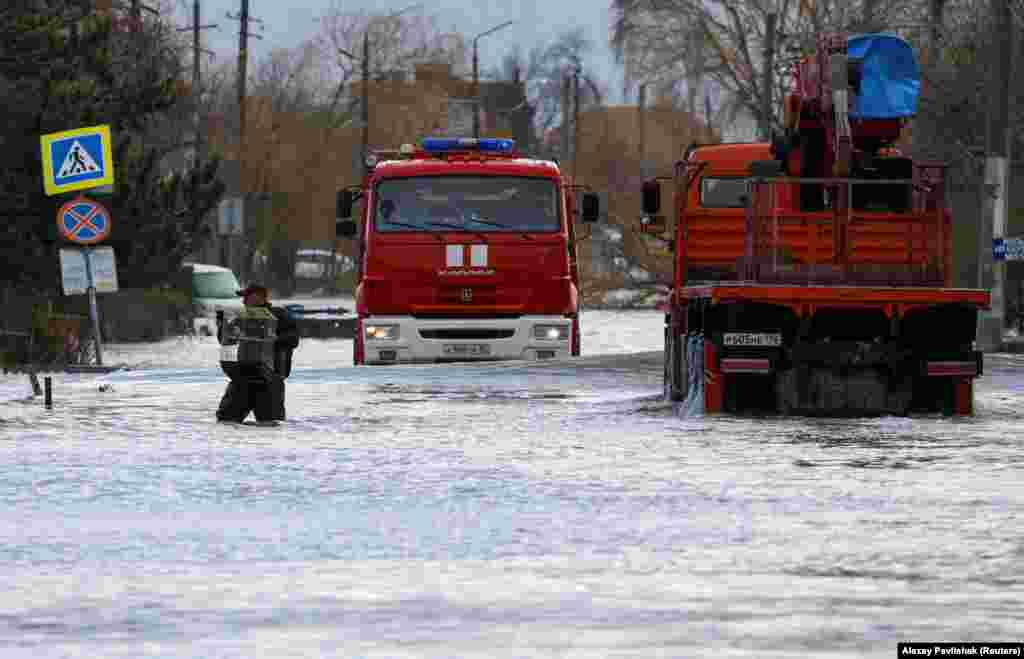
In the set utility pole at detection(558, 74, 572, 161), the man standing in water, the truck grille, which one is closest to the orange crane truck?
the truck grille

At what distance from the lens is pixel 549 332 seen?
94.2ft

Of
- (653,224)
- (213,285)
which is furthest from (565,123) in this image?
(653,224)

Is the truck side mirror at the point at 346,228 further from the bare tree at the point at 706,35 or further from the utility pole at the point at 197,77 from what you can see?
the bare tree at the point at 706,35

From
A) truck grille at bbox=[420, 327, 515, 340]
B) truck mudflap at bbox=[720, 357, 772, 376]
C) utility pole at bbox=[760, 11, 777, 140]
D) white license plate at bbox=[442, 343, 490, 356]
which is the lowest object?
white license plate at bbox=[442, 343, 490, 356]

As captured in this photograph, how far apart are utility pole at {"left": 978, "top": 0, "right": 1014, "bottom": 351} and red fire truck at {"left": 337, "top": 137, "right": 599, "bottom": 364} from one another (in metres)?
12.8

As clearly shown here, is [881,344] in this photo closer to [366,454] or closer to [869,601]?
[366,454]

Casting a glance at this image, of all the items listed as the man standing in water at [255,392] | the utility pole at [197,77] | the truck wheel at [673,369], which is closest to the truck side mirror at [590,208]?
the truck wheel at [673,369]

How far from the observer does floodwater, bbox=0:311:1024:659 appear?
9.33m

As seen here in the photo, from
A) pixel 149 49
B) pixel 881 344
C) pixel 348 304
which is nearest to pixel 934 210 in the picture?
pixel 881 344

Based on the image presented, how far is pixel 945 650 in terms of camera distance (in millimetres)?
8680

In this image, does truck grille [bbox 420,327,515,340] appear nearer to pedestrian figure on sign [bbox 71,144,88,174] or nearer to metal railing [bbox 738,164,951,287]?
metal railing [bbox 738,164,951,287]

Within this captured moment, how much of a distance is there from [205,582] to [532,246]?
1801 cm

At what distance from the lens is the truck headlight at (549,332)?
2869 centimetres

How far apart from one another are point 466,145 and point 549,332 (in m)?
2.92
